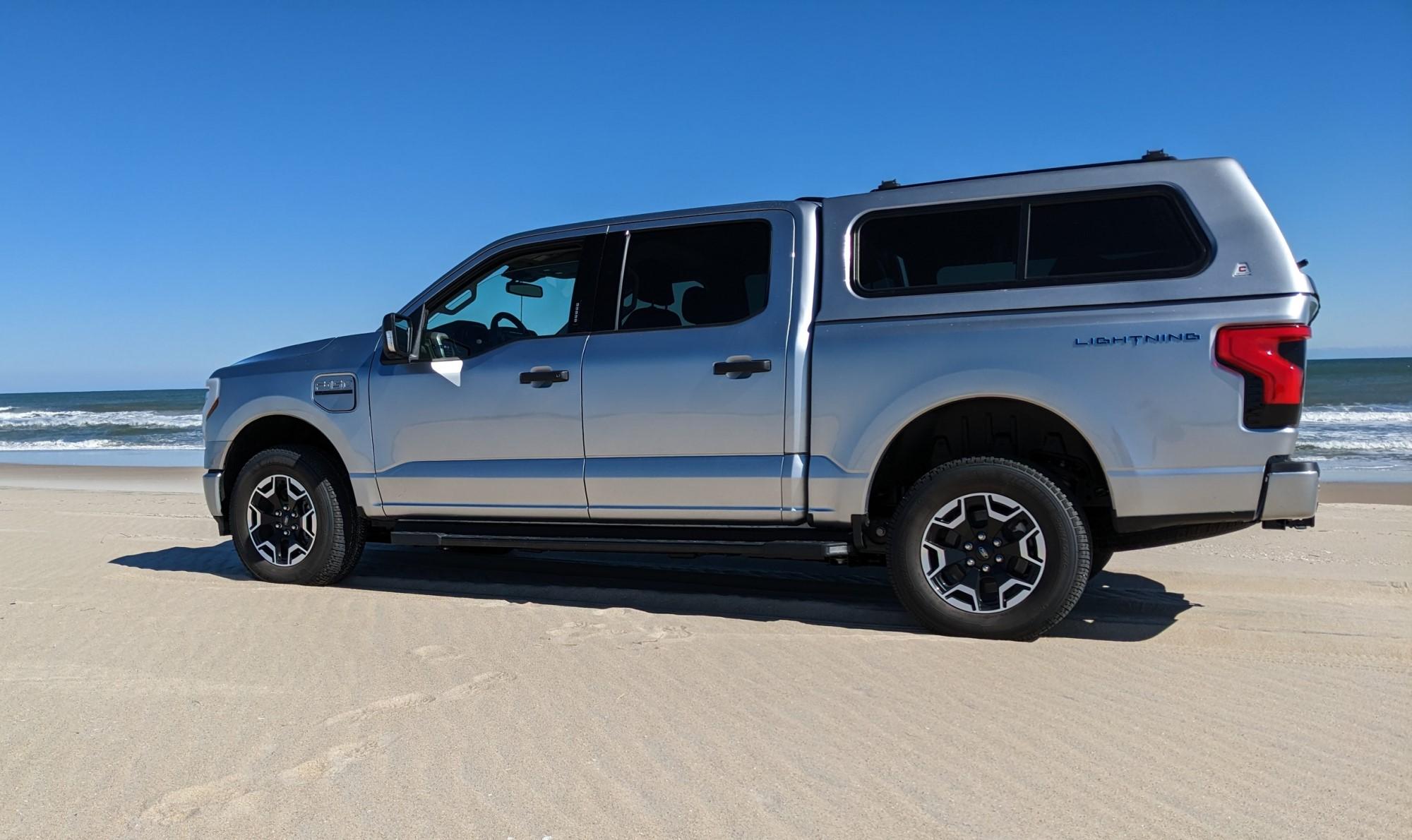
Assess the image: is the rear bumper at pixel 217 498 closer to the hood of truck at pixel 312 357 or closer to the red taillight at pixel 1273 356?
the hood of truck at pixel 312 357

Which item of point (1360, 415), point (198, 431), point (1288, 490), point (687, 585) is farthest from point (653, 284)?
point (198, 431)

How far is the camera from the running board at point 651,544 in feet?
14.3

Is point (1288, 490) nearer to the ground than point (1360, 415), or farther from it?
nearer to the ground

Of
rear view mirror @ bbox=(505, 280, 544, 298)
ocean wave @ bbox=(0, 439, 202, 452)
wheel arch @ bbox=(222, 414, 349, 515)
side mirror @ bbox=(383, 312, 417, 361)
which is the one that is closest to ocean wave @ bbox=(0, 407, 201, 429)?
ocean wave @ bbox=(0, 439, 202, 452)

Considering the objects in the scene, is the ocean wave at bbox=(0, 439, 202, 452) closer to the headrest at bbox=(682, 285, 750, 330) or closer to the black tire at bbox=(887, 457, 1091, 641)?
the headrest at bbox=(682, 285, 750, 330)

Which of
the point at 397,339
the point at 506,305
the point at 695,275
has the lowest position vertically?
the point at 397,339

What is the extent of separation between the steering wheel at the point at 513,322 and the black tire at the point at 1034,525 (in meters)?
2.16

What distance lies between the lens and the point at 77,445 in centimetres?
2375

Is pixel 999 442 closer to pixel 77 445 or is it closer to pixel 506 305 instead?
pixel 506 305

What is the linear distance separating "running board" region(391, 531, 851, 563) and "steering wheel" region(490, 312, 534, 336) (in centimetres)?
107

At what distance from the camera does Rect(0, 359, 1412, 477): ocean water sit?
14992 millimetres

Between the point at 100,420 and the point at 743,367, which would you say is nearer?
the point at 743,367

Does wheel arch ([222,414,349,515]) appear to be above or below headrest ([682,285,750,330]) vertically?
below

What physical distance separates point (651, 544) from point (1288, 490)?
2658 mm
